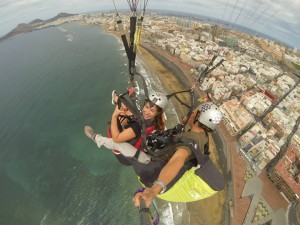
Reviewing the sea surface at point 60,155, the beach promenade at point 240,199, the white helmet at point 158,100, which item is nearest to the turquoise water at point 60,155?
the sea surface at point 60,155

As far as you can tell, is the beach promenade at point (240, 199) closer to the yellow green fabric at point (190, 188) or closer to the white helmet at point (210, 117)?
the yellow green fabric at point (190, 188)

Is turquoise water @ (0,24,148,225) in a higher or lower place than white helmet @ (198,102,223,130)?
lower

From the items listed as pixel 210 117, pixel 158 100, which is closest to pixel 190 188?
pixel 210 117

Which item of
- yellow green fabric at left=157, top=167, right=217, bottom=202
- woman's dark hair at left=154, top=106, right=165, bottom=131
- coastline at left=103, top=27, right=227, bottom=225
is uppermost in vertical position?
woman's dark hair at left=154, top=106, right=165, bottom=131

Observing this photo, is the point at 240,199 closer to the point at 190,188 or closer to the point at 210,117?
the point at 190,188

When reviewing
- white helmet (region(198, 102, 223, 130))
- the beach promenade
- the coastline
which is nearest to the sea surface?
the coastline

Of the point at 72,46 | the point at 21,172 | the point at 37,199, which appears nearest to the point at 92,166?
the point at 37,199

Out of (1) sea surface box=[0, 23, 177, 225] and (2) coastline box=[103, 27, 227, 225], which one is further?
(1) sea surface box=[0, 23, 177, 225]

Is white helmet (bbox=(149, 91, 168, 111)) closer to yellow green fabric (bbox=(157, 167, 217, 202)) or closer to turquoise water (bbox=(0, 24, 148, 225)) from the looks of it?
yellow green fabric (bbox=(157, 167, 217, 202))
